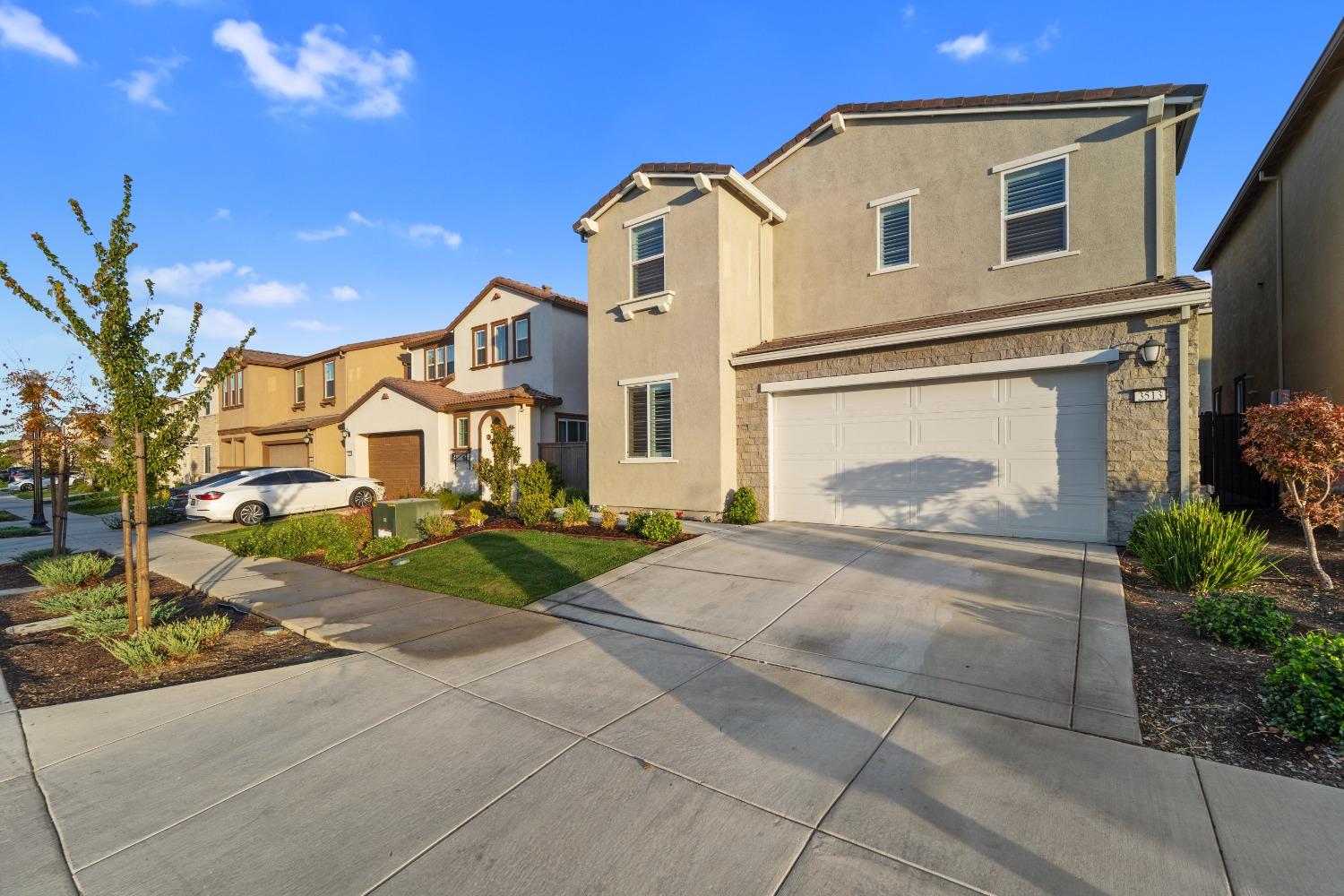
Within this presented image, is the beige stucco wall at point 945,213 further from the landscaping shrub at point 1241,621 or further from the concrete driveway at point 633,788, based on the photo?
the concrete driveway at point 633,788

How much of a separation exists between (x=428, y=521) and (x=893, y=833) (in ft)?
33.4

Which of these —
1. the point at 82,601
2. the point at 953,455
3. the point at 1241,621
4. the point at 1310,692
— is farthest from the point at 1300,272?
the point at 82,601

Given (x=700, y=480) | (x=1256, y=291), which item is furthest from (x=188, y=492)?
(x=1256, y=291)

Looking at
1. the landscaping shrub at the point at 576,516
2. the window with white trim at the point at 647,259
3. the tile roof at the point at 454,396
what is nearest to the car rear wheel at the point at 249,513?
the tile roof at the point at 454,396

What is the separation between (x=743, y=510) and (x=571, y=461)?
5724mm

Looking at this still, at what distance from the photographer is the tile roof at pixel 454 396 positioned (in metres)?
15.5

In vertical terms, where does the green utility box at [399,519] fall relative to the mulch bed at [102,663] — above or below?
above

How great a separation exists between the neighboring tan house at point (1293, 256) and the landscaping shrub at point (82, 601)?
53.7 feet

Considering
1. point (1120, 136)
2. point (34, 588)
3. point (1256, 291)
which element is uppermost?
point (1120, 136)

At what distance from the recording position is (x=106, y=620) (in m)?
5.82

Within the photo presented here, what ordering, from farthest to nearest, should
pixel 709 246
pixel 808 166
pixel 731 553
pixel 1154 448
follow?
1. pixel 808 166
2. pixel 709 246
3. pixel 731 553
4. pixel 1154 448

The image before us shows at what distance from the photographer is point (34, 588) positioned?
8.19 meters

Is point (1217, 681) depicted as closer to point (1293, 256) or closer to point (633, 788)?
point (633, 788)

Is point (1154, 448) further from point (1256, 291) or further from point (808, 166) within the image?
point (1256, 291)
